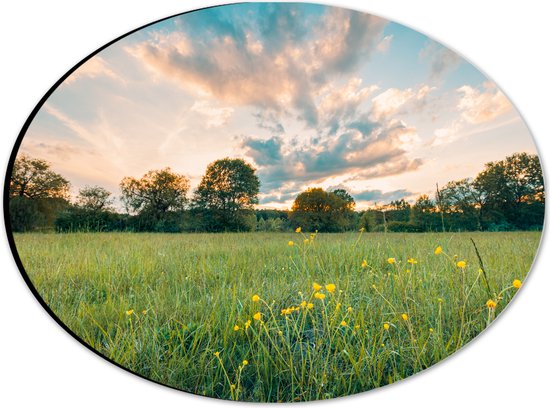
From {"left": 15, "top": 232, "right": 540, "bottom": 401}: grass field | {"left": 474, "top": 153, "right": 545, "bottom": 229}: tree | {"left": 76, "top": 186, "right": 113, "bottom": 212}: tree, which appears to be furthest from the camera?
{"left": 474, "top": 153, "right": 545, "bottom": 229}: tree

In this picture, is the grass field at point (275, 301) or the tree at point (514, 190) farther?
the tree at point (514, 190)

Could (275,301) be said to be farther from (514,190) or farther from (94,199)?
(514,190)

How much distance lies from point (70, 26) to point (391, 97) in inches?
74.1

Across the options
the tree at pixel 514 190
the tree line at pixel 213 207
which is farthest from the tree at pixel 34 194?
the tree at pixel 514 190

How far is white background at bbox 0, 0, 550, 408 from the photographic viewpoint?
2.22 metres

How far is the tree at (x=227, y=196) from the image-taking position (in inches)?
80.1

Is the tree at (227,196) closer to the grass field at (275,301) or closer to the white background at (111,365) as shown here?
the grass field at (275,301)

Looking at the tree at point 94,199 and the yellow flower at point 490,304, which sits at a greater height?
the tree at point 94,199

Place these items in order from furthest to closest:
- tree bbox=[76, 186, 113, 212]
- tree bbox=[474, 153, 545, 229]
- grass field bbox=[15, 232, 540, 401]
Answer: tree bbox=[474, 153, 545, 229], tree bbox=[76, 186, 113, 212], grass field bbox=[15, 232, 540, 401]

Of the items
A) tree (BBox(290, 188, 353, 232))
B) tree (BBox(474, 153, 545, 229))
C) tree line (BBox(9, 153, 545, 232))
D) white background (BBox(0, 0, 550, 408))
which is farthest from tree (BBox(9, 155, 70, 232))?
tree (BBox(474, 153, 545, 229))

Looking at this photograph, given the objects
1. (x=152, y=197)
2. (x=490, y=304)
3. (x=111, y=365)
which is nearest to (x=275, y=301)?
(x=152, y=197)

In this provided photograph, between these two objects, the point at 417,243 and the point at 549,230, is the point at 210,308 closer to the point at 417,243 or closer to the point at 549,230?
the point at 417,243

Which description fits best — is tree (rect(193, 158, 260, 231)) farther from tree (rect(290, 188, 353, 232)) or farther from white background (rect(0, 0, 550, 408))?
white background (rect(0, 0, 550, 408))

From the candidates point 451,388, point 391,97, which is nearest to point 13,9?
point 391,97
